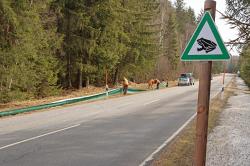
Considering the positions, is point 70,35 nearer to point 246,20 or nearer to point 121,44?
point 121,44

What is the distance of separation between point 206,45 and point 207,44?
20 millimetres

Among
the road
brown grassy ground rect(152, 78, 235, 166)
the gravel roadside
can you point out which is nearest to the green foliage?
the road

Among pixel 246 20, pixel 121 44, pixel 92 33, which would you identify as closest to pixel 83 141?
pixel 246 20

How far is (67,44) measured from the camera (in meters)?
34.8

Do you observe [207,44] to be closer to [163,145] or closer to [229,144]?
Result: [163,145]

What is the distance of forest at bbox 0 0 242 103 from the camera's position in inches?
967

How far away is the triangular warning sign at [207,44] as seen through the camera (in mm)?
5258

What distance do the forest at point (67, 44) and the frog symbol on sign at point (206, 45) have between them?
19.7 meters

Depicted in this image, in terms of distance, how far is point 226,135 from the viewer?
1226 cm

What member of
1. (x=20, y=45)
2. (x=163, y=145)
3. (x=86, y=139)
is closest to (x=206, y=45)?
(x=163, y=145)

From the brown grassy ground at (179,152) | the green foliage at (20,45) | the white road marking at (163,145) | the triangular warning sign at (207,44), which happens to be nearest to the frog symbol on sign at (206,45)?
the triangular warning sign at (207,44)

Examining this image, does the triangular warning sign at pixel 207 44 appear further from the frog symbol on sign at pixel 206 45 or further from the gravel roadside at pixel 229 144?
the gravel roadside at pixel 229 144

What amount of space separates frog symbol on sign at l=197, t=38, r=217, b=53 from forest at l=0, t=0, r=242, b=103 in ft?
64.7

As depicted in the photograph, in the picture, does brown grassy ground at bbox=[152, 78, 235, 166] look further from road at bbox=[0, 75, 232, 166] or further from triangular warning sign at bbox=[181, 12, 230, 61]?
triangular warning sign at bbox=[181, 12, 230, 61]
